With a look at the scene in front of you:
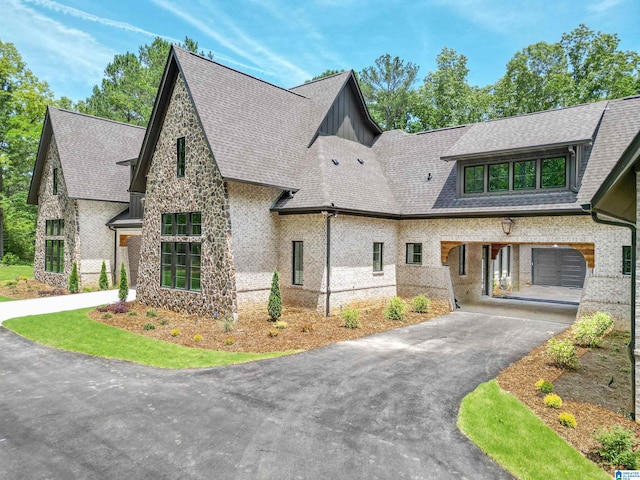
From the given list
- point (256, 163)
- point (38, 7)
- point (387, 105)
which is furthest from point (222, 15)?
point (387, 105)

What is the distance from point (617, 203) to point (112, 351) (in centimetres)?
1402

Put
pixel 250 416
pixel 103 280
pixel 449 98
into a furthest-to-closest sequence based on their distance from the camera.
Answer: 1. pixel 449 98
2. pixel 103 280
3. pixel 250 416

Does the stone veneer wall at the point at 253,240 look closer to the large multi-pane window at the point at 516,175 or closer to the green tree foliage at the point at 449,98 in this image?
the large multi-pane window at the point at 516,175

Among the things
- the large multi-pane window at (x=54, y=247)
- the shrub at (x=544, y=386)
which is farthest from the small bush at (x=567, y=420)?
the large multi-pane window at (x=54, y=247)

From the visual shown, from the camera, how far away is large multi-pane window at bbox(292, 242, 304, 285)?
675 inches

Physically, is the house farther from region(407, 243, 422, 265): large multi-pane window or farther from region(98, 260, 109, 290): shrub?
region(98, 260, 109, 290): shrub

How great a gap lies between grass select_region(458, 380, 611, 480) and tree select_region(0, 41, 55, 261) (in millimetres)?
43421

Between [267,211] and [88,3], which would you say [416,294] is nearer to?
[267,211]

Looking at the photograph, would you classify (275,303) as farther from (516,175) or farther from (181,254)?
(516,175)

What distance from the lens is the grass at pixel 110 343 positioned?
10.8m

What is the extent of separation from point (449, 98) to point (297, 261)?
29092 millimetres

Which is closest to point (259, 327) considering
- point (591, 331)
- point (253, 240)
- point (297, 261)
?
point (253, 240)

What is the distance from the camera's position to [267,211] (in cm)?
1708

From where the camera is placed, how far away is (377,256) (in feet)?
62.1
